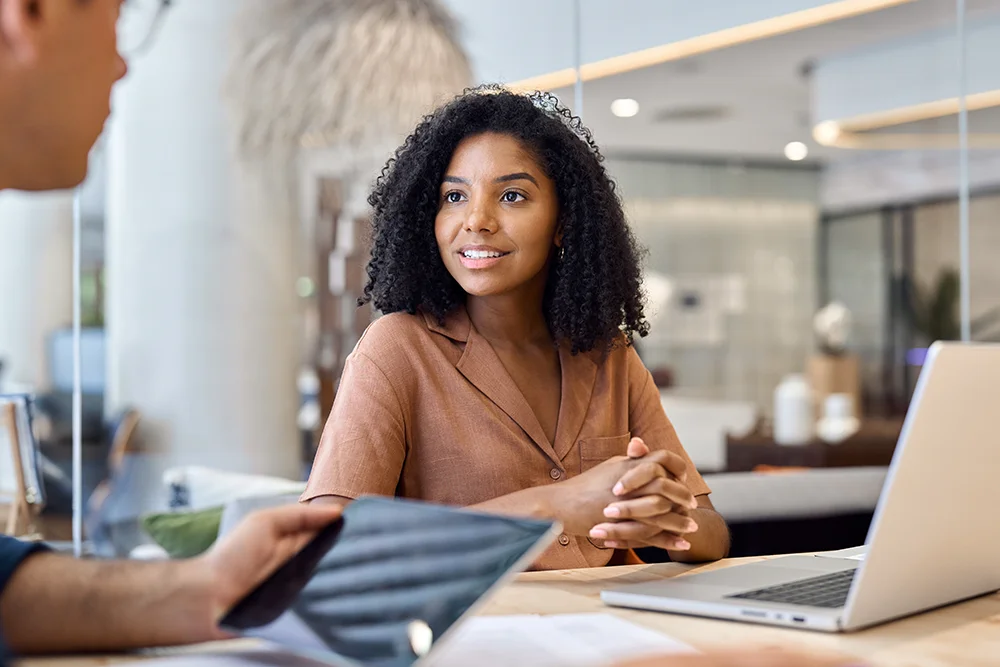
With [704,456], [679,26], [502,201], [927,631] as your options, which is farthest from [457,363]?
[704,456]

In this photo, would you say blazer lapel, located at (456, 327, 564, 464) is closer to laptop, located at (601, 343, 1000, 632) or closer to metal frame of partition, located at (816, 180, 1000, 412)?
laptop, located at (601, 343, 1000, 632)

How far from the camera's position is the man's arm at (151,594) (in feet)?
3.21

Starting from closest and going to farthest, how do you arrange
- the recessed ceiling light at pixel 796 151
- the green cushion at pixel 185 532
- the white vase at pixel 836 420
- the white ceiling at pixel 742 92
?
1. the green cushion at pixel 185 532
2. the white ceiling at pixel 742 92
3. the white vase at pixel 836 420
4. the recessed ceiling light at pixel 796 151

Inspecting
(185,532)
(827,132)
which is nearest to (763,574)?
(185,532)

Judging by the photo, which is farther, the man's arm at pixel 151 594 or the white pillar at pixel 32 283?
the white pillar at pixel 32 283

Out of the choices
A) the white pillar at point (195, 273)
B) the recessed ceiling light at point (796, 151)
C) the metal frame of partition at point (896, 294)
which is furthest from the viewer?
the recessed ceiling light at point (796, 151)

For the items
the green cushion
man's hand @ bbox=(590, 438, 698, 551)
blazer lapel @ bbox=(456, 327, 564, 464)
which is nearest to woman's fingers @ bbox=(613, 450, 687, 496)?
man's hand @ bbox=(590, 438, 698, 551)

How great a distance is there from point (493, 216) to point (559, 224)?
187 mm

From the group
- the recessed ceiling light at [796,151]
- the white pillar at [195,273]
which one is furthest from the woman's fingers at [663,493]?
the recessed ceiling light at [796,151]

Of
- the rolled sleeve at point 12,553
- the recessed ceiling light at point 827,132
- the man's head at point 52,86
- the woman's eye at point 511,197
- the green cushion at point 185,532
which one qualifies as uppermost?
the recessed ceiling light at point 827,132

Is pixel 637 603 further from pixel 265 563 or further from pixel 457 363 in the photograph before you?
pixel 457 363

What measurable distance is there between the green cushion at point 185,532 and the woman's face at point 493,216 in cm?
101

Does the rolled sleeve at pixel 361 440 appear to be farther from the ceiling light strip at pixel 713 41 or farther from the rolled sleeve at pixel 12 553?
the ceiling light strip at pixel 713 41

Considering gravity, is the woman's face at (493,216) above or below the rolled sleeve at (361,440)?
above
